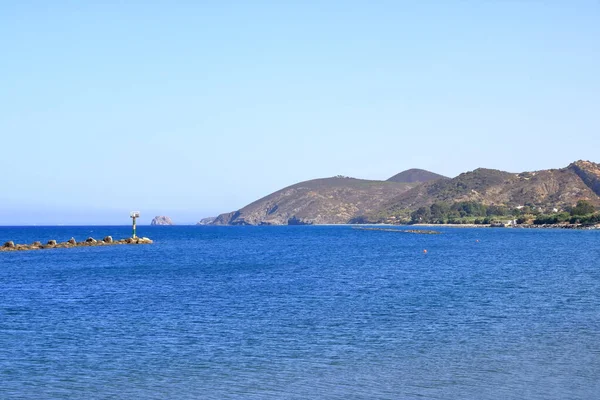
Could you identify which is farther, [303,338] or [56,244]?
[56,244]

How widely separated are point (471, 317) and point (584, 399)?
16505 mm

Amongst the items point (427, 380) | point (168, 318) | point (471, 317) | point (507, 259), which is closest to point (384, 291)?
point (471, 317)

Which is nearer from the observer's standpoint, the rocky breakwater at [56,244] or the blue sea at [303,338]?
the blue sea at [303,338]

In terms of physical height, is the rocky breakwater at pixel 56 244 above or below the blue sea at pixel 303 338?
above

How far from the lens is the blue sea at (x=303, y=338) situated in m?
24.7

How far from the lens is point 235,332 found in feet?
115

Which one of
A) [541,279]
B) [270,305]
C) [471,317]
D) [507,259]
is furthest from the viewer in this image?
[507,259]

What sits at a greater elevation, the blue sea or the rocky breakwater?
the rocky breakwater

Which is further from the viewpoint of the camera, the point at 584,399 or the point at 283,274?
the point at 283,274

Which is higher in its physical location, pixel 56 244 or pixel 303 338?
pixel 56 244

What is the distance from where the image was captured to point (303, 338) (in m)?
33.2

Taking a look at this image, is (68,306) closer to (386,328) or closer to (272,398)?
(386,328)

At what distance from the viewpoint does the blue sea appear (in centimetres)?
2473

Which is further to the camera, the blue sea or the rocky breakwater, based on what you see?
the rocky breakwater
